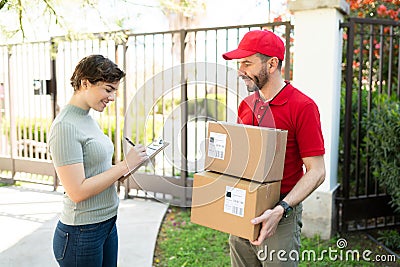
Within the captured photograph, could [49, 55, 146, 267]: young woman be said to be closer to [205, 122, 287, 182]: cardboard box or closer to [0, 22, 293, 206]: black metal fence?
[205, 122, 287, 182]: cardboard box

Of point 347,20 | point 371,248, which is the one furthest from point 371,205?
point 347,20

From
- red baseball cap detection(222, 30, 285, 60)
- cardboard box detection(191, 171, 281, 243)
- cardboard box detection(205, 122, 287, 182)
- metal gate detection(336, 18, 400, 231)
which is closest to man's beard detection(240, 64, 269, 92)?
red baseball cap detection(222, 30, 285, 60)

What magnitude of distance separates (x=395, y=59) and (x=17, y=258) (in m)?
5.24

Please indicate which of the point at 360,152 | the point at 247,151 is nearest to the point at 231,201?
the point at 247,151

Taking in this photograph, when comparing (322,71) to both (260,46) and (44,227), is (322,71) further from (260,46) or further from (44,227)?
(44,227)

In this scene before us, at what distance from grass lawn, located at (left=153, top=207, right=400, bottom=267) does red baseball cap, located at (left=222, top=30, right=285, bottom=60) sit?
2.17 metres

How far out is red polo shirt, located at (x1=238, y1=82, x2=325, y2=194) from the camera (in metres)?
1.76

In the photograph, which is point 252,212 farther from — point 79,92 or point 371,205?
point 371,205

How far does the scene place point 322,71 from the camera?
379cm

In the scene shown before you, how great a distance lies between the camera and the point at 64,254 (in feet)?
5.85

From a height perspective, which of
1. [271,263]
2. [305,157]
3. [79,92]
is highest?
[79,92]

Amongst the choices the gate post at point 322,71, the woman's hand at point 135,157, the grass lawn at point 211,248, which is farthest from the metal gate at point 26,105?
the woman's hand at point 135,157

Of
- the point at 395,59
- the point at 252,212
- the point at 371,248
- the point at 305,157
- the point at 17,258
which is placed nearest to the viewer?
the point at 252,212

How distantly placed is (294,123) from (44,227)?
3399 mm
